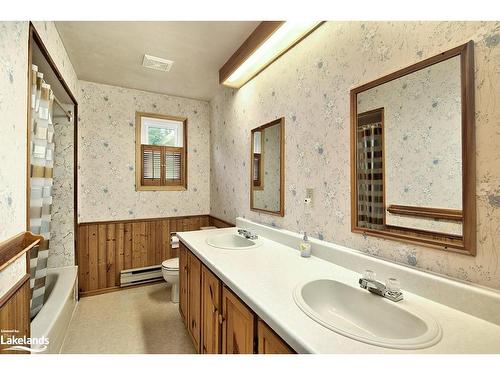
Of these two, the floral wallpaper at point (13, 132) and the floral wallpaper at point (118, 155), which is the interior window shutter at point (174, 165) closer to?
the floral wallpaper at point (118, 155)

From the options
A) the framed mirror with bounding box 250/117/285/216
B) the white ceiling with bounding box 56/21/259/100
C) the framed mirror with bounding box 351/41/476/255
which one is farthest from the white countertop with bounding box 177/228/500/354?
the white ceiling with bounding box 56/21/259/100

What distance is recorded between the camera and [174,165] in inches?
120

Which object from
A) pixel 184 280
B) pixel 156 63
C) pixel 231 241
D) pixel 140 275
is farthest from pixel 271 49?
pixel 140 275

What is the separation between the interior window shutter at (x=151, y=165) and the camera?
112 inches

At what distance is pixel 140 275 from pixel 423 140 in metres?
2.96

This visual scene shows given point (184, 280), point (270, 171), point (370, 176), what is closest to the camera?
point (370, 176)

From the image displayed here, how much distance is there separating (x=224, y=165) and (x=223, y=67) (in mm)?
1050

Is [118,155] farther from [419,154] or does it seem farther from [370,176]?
[419,154]

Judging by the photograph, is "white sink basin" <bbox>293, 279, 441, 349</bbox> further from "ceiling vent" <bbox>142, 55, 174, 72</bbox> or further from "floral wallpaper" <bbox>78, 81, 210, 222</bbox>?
"floral wallpaper" <bbox>78, 81, 210, 222</bbox>

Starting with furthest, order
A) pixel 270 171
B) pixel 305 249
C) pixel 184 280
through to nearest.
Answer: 1. pixel 270 171
2. pixel 184 280
3. pixel 305 249

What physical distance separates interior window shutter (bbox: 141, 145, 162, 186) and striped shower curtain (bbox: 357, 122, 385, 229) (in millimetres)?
2453

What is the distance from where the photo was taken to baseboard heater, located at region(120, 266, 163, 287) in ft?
8.72
